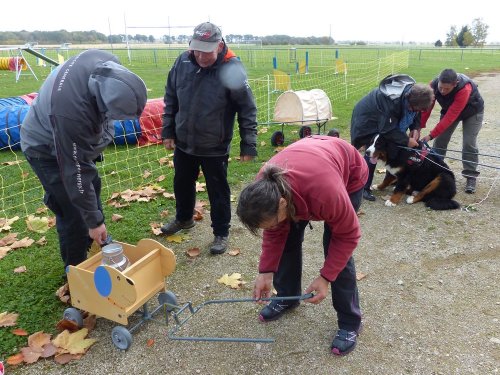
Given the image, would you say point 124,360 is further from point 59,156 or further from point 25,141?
point 25,141

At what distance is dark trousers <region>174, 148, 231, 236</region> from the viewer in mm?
3689

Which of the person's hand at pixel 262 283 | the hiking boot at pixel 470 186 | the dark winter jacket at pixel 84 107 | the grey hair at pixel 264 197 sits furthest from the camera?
the hiking boot at pixel 470 186

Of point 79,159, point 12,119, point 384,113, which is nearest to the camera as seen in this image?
→ point 79,159

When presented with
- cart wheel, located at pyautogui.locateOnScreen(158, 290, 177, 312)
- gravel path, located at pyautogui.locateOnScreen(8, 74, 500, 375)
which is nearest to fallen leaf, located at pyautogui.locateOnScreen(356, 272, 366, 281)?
gravel path, located at pyautogui.locateOnScreen(8, 74, 500, 375)

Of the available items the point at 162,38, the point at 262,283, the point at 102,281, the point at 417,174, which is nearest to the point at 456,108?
the point at 417,174

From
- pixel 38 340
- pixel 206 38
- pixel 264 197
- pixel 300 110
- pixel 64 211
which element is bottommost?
pixel 38 340

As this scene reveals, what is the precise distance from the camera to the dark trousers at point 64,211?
2697mm

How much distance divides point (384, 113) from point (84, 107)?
348 centimetres

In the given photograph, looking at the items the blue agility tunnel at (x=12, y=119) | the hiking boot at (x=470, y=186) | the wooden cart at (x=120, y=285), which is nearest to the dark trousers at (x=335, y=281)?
the wooden cart at (x=120, y=285)

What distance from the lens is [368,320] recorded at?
2.99 meters

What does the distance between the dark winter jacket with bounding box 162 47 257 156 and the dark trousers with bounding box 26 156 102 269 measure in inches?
37.3

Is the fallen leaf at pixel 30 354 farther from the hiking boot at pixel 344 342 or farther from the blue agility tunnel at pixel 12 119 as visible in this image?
the blue agility tunnel at pixel 12 119

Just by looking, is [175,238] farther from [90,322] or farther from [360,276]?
[360,276]

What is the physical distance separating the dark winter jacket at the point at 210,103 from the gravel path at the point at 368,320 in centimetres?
105
